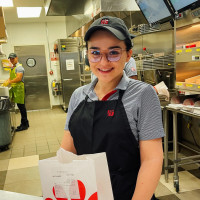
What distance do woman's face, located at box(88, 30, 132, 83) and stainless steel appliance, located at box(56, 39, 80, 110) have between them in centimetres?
626

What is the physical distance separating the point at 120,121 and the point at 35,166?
2.90 m

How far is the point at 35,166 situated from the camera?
139 inches

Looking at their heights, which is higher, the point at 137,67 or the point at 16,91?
the point at 137,67

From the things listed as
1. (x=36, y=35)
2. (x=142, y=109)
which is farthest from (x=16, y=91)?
(x=142, y=109)

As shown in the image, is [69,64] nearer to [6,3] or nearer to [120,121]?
[6,3]

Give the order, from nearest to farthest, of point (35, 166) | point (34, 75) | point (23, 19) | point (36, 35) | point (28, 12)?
point (35, 166), point (28, 12), point (23, 19), point (36, 35), point (34, 75)

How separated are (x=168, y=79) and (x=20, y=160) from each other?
2.73m

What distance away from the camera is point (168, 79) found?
354 cm

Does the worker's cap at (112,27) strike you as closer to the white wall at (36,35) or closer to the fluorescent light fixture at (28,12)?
the fluorescent light fixture at (28,12)

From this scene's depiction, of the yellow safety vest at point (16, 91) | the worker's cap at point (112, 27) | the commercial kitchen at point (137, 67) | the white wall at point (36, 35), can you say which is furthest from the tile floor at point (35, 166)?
the white wall at point (36, 35)

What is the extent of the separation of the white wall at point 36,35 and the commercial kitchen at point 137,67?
32mm

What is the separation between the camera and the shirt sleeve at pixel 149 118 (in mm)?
953

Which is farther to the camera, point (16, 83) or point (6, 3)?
point (16, 83)

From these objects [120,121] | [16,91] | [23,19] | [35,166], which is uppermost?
[23,19]
